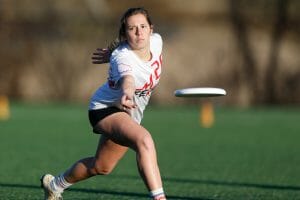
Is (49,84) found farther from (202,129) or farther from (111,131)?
(111,131)

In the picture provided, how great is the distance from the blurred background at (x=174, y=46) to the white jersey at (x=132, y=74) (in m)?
19.9

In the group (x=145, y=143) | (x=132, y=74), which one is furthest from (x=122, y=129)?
(x=132, y=74)

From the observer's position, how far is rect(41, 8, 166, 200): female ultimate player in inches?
239

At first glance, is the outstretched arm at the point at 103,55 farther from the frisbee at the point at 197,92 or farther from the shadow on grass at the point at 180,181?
the shadow on grass at the point at 180,181

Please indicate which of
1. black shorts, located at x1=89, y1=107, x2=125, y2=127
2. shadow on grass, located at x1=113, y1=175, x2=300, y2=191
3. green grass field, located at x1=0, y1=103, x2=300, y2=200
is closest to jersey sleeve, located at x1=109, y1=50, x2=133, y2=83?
black shorts, located at x1=89, y1=107, x2=125, y2=127

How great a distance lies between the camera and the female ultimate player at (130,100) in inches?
239

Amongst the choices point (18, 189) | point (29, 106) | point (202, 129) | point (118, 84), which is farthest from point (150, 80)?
point (29, 106)

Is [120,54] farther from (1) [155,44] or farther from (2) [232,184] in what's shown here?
(2) [232,184]

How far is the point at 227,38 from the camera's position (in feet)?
88.3

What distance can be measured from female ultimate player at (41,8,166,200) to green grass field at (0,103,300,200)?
57.0 inches

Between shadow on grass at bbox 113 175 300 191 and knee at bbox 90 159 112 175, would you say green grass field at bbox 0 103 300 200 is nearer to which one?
shadow on grass at bbox 113 175 300 191

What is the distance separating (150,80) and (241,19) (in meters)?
20.9

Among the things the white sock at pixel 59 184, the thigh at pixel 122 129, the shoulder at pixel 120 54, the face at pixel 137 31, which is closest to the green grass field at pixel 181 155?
the white sock at pixel 59 184

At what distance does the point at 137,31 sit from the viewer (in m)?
6.32
